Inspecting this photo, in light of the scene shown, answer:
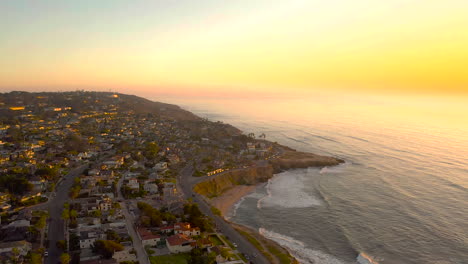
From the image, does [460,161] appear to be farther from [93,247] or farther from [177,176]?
[93,247]

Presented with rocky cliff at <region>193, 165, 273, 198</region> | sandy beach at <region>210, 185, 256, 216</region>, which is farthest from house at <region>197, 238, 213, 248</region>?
rocky cliff at <region>193, 165, 273, 198</region>

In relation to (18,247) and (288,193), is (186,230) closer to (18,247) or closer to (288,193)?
(18,247)

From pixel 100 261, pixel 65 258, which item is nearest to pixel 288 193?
pixel 100 261

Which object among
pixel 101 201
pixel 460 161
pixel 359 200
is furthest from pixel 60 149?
pixel 460 161

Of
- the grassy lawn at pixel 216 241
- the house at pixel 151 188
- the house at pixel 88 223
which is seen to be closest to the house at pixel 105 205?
the house at pixel 88 223

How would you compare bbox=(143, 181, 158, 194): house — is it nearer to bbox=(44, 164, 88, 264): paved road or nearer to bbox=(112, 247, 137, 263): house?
bbox=(44, 164, 88, 264): paved road
